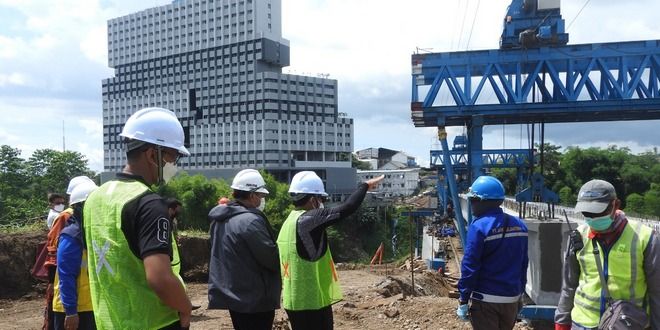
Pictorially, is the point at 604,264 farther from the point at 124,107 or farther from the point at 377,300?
the point at 124,107

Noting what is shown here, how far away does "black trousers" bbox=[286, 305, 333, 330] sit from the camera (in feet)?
12.5

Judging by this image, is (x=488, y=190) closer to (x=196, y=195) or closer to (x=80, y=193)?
(x=80, y=193)

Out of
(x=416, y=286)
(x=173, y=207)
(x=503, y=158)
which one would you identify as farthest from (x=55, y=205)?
(x=503, y=158)

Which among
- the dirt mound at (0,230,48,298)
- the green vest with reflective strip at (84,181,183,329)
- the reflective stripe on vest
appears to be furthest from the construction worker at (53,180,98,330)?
the dirt mound at (0,230,48,298)

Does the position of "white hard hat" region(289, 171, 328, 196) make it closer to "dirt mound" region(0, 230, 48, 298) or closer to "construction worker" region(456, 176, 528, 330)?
"construction worker" region(456, 176, 528, 330)

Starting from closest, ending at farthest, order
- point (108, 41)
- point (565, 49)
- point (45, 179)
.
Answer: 1. point (565, 49)
2. point (45, 179)
3. point (108, 41)

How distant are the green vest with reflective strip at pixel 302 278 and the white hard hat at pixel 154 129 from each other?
1.62m

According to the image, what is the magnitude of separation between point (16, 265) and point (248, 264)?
34.3ft

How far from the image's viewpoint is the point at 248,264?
347cm

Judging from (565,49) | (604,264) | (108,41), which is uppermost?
(108,41)

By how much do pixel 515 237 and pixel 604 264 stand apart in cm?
87

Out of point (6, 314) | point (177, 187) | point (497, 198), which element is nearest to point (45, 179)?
point (177, 187)

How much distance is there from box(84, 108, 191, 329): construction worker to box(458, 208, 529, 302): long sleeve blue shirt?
91.8 inches

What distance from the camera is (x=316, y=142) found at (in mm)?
76438
